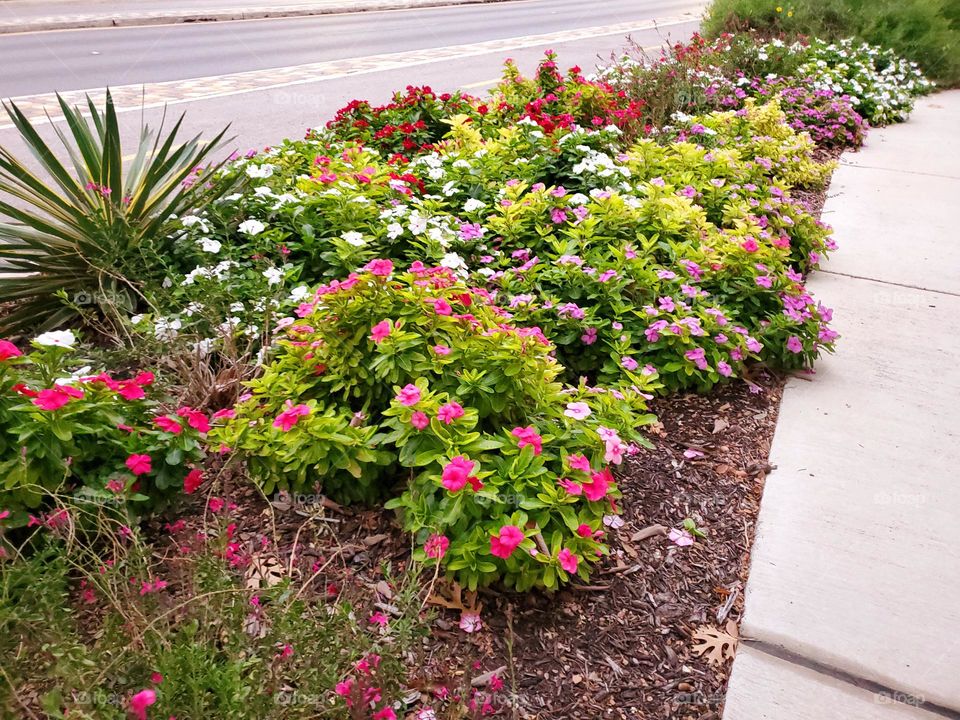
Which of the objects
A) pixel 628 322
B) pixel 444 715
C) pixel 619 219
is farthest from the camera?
pixel 619 219

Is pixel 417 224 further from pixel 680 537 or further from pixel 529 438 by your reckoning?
pixel 680 537

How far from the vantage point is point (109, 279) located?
3.75 m

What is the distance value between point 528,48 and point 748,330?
11841mm

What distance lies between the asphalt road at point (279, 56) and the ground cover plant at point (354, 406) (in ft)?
12.4

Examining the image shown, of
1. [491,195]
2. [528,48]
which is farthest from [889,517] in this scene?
[528,48]

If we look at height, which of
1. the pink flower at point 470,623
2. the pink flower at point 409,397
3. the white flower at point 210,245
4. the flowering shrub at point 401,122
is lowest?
the pink flower at point 470,623

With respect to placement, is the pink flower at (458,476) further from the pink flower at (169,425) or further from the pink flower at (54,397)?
the pink flower at (54,397)

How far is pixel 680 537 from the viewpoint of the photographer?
112 inches

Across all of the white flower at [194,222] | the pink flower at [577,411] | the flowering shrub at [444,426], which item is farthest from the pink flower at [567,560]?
the white flower at [194,222]

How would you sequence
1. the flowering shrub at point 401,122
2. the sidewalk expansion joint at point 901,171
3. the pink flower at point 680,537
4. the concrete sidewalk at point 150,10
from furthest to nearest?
the concrete sidewalk at point 150,10
the sidewalk expansion joint at point 901,171
the flowering shrub at point 401,122
the pink flower at point 680,537

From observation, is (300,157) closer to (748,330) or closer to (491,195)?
(491,195)

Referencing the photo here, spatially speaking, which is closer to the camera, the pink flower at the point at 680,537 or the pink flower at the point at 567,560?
the pink flower at the point at 567,560

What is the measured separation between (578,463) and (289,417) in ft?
3.20

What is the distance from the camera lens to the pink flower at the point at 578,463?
8.26 ft
